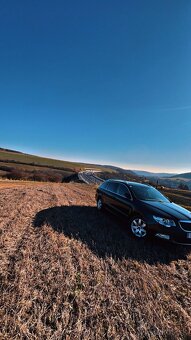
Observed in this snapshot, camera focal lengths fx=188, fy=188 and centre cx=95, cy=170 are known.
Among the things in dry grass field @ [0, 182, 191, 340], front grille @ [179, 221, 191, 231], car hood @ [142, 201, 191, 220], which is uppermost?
car hood @ [142, 201, 191, 220]

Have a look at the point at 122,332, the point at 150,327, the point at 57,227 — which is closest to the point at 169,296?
the point at 150,327

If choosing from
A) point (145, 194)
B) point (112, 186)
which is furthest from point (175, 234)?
point (112, 186)

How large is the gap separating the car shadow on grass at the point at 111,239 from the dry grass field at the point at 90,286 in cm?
3

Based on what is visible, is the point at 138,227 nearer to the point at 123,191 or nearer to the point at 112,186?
the point at 123,191

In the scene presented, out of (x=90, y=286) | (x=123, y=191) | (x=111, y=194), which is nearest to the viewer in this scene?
(x=90, y=286)

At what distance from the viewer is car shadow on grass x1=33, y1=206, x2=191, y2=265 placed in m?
4.68

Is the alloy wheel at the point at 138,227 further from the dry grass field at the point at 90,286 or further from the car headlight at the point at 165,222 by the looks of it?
the car headlight at the point at 165,222

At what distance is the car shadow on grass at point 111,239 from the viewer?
15.3 ft

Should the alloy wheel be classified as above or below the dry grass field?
above

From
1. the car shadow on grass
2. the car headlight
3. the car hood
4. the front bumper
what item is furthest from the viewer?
the car hood

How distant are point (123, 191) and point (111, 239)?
2.25m

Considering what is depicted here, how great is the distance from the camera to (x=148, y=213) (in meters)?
5.56

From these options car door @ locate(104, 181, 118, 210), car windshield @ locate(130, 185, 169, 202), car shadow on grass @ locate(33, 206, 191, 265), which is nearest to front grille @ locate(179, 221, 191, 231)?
car shadow on grass @ locate(33, 206, 191, 265)

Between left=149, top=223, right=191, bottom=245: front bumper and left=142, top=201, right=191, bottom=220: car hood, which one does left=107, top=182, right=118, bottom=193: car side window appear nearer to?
left=142, top=201, right=191, bottom=220: car hood
